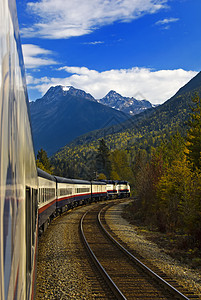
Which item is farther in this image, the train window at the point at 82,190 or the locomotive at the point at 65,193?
the train window at the point at 82,190

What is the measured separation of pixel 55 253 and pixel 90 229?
260 inches

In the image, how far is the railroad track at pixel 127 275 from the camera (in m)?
8.23

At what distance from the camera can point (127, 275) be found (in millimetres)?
9914

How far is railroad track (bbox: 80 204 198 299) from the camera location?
8234 mm

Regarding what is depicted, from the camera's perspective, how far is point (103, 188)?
5484 cm

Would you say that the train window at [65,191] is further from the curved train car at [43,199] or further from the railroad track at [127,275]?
the railroad track at [127,275]

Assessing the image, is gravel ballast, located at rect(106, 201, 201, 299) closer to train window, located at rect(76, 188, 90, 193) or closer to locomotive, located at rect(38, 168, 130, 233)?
locomotive, located at rect(38, 168, 130, 233)

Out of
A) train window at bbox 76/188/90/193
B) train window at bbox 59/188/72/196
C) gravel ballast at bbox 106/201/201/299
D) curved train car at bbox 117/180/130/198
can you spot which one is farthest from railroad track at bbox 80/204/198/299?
curved train car at bbox 117/180/130/198

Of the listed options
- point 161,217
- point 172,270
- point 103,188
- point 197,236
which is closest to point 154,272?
point 172,270

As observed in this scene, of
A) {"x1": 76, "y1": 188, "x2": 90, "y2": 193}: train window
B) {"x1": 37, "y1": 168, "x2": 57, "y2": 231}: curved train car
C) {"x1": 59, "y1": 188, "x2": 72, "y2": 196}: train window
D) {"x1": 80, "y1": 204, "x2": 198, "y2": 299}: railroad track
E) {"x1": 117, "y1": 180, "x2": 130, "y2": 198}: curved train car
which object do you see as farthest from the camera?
{"x1": 117, "y1": 180, "x2": 130, "y2": 198}: curved train car

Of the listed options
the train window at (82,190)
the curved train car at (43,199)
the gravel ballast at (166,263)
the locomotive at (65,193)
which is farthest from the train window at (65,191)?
the gravel ballast at (166,263)

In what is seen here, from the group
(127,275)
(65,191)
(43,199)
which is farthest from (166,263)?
(65,191)

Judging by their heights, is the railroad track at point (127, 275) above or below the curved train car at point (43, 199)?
below

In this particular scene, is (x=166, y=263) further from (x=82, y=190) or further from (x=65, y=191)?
(x=82, y=190)
